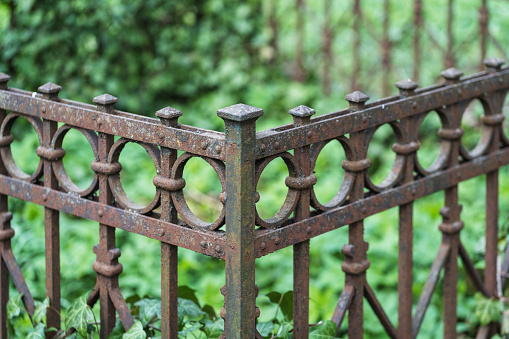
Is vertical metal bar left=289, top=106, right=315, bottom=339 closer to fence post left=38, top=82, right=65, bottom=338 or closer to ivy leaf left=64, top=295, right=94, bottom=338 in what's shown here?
ivy leaf left=64, top=295, right=94, bottom=338

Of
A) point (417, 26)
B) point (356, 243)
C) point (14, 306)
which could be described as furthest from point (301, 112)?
point (417, 26)

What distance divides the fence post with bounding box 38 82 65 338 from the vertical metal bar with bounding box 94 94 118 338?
197 mm

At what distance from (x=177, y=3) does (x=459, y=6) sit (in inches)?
95.9

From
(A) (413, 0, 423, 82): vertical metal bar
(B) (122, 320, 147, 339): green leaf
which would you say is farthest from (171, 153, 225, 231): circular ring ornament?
(A) (413, 0, 423, 82): vertical metal bar

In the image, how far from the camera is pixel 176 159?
184 cm

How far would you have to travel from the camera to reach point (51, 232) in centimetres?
224

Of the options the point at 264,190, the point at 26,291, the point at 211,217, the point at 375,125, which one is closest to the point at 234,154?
the point at 375,125

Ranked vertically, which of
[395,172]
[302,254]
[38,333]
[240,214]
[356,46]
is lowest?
[38,333]

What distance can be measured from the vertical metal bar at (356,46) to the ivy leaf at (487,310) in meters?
3.08

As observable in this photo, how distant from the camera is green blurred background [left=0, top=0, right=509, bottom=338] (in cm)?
379

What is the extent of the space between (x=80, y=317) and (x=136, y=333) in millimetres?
284

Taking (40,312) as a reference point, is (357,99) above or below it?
above

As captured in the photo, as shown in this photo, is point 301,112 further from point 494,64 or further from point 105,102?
point 494,64

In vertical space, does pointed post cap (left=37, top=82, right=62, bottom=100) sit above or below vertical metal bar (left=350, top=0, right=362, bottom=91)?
above
